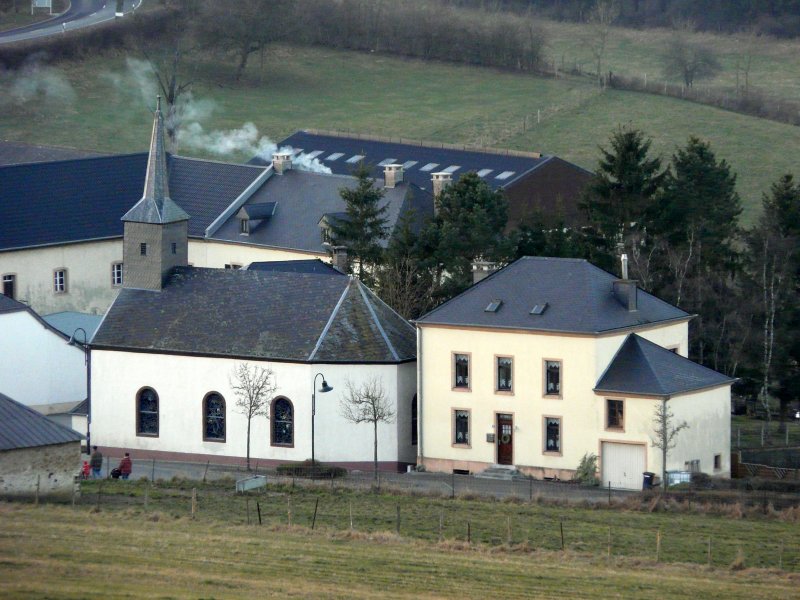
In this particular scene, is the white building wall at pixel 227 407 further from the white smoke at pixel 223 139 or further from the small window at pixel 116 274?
the white smoke at pixel 223 139

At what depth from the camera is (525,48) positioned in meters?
150

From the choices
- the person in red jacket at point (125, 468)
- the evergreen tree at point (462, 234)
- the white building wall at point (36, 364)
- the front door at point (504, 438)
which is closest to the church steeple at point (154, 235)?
the white building wall at point (36, 364)

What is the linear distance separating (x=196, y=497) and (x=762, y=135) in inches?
2905

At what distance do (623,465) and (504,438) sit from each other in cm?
435

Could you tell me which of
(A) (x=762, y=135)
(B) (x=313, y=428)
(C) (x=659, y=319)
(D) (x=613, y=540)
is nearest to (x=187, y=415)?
(B) (x=313, y=428)

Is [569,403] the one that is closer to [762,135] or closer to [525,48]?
[762,135]

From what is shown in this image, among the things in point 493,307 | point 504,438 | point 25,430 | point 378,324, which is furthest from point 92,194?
point 25,430

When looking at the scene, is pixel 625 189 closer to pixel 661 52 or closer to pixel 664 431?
pixel 664 431

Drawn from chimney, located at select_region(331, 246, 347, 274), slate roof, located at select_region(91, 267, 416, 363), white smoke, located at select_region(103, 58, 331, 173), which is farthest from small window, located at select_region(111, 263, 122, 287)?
white smoke, located at select_region(103, 58, 331, 173)

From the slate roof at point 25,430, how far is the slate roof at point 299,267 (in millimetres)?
18805

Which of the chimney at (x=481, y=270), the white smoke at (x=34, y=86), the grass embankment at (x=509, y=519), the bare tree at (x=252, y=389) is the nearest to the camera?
the grass embankment at (x=509, y=519)

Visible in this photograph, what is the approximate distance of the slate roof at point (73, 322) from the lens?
87.8m

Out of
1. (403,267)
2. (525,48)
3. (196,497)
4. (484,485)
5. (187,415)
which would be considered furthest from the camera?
(525,48)

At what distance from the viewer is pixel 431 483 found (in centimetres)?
6950
